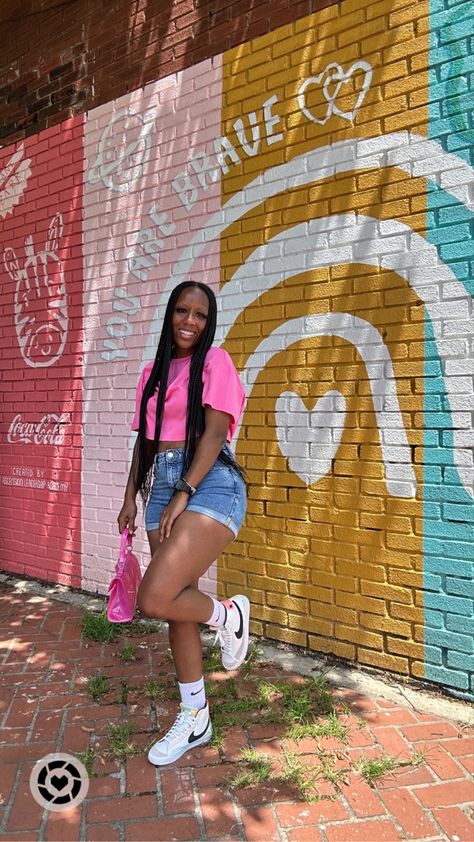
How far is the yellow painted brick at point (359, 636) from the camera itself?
316cm

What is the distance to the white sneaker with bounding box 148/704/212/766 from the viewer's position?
8.11ft

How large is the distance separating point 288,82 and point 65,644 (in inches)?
138

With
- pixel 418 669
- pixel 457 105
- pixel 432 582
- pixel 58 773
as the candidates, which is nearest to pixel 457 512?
pixel 432 582

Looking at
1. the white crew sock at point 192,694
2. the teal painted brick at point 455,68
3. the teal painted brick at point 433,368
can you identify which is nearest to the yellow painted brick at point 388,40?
the teal painted brick at point 455,68

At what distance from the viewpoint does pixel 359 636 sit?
3229 mm

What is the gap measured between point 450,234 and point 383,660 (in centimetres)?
212

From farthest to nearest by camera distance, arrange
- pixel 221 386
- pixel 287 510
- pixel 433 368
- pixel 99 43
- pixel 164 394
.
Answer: pixel 99 43, pixel 287 510, pixel 433 368, pixel 164 394, pixel 221 386

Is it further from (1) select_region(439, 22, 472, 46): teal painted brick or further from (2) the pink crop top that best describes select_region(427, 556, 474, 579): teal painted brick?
(1) select_region(439, 22, 472, 46): teal painted brick

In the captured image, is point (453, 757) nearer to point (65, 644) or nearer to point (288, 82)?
point (65, 644)

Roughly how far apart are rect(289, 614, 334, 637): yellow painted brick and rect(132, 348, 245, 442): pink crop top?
1387 mm

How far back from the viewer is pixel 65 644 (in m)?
3.70

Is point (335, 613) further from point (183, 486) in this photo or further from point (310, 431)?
point (183, 486)

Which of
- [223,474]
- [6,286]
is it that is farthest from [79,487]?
[223,474]

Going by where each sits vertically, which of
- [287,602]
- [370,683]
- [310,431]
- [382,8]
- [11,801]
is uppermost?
[382,8]
